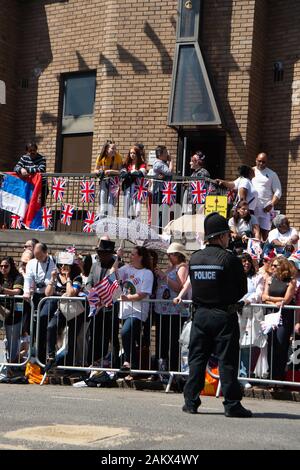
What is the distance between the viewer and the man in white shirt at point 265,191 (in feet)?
49.3

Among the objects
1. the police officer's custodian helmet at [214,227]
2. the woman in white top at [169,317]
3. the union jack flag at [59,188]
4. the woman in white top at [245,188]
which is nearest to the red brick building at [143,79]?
the woman in white top at [245,188]

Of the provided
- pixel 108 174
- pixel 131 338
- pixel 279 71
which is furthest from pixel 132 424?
pixel 279 71

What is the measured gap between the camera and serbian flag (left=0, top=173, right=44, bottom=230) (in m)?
16.3

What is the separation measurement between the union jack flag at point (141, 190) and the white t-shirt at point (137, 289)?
349 centimetres

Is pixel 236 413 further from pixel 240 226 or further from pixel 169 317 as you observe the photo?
pixel 240 226

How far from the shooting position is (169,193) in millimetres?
15031

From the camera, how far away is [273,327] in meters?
11.0

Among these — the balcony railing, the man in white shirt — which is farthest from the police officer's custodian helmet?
the man in white shirt

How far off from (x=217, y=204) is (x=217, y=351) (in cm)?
614

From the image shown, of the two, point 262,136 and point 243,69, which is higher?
point 243,69

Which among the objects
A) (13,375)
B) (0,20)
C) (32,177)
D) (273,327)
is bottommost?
(13,375)
